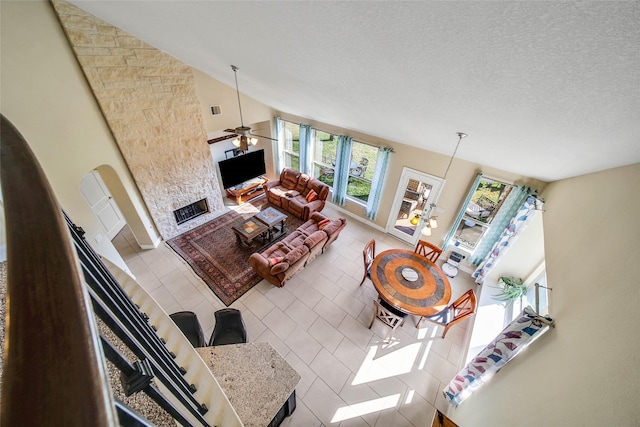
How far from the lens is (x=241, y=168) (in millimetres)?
6582

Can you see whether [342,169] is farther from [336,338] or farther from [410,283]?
[336,338]

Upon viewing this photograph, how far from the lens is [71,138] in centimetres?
339

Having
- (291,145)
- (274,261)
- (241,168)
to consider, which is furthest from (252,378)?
(291,145)

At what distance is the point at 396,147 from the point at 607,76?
4.20 meters

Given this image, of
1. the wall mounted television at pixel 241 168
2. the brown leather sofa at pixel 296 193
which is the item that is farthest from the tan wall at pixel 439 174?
the wall mounted television at pixel 241 168

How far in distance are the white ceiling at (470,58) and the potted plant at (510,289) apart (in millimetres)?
2201

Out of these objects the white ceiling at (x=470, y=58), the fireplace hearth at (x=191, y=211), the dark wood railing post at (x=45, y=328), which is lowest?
the fireplace hearth at (x=191, y=211)

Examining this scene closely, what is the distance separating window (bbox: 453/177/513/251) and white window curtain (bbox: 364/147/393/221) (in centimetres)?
179

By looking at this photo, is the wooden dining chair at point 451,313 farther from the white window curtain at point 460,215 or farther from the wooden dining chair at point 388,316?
the white window curtain at point 460,215

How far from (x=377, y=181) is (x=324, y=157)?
189cm

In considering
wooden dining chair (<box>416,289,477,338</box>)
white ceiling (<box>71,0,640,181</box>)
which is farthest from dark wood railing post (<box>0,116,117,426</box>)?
wooden dining chair (<box>416,289,477,338</box>)

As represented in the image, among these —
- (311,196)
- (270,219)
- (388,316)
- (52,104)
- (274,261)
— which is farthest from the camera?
(311,196)

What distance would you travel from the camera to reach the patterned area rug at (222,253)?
4426mm

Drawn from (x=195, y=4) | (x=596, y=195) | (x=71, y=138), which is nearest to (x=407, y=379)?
(x=596, y=195)
